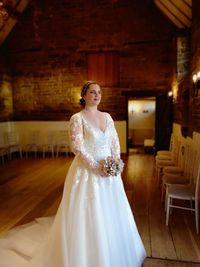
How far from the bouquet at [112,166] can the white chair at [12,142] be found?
20.9 feet

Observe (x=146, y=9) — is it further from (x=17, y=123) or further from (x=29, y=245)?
(x=29, y=245)

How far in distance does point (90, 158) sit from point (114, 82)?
6.14m

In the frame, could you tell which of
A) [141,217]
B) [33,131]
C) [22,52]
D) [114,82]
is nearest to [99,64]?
Answer: [114,82]

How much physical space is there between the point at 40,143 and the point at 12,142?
977 mm

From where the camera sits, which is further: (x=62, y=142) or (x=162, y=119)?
(x=62, y=142)

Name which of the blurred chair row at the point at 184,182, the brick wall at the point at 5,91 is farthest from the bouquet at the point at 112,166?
the brick wall at the point at 5,91

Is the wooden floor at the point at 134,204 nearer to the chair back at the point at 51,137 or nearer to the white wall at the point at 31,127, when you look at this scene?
the chair back at the point at 51,137

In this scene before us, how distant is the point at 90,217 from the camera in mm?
1813

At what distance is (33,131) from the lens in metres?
8.20

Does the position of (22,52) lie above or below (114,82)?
above

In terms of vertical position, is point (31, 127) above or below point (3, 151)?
above

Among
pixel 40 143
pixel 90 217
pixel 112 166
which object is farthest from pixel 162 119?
pixel 90 217

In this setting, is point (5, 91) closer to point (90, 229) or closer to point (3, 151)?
point (3, 151)

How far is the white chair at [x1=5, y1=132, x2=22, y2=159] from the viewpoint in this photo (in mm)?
7532
